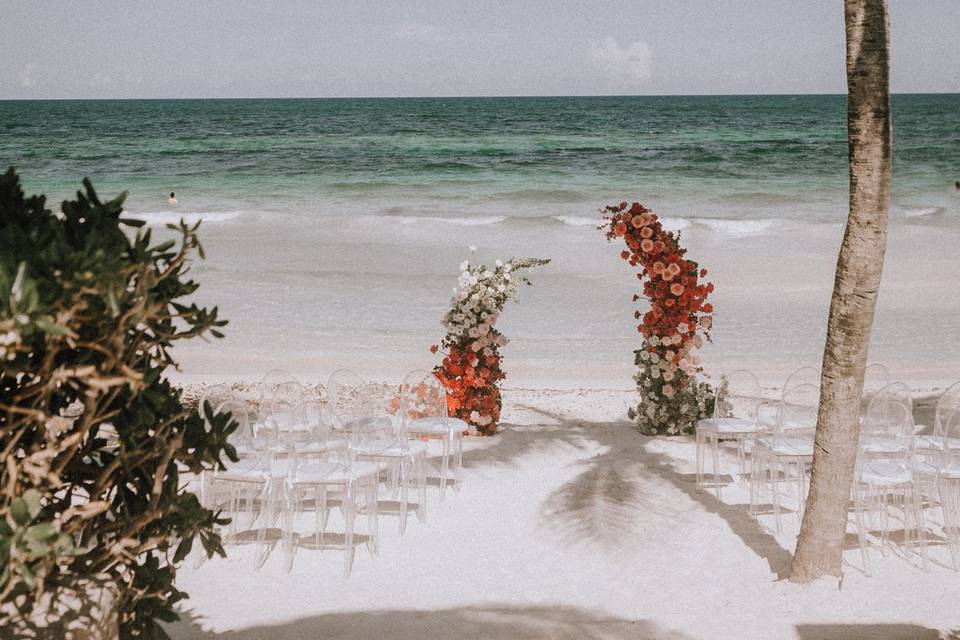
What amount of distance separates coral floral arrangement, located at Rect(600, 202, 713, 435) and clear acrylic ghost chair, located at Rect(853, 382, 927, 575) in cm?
190

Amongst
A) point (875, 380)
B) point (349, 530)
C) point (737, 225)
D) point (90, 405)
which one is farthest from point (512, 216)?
point (90, 405)

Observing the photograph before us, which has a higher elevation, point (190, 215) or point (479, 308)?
point (479, 308)

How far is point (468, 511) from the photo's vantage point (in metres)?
6.38

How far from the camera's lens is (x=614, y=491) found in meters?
6.54

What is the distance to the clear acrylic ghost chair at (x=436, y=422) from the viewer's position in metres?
6.70

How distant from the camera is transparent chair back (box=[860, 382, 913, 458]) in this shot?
5715 mm

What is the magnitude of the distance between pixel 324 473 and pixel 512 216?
21227mm

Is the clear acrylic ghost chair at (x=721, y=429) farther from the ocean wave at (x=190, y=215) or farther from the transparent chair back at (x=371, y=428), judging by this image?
the ocean wave at (x=190, y=215)

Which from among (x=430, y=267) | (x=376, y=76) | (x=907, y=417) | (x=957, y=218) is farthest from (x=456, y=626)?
(x=376, y=76)

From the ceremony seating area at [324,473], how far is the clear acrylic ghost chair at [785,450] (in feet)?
7.11

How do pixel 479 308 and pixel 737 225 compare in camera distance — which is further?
pixel 737 225

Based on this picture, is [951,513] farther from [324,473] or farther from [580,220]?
[580,220]

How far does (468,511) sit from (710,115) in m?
58.6

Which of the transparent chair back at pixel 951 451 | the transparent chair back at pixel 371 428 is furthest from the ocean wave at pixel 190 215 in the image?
the transparent chair back at pixel 951 451
